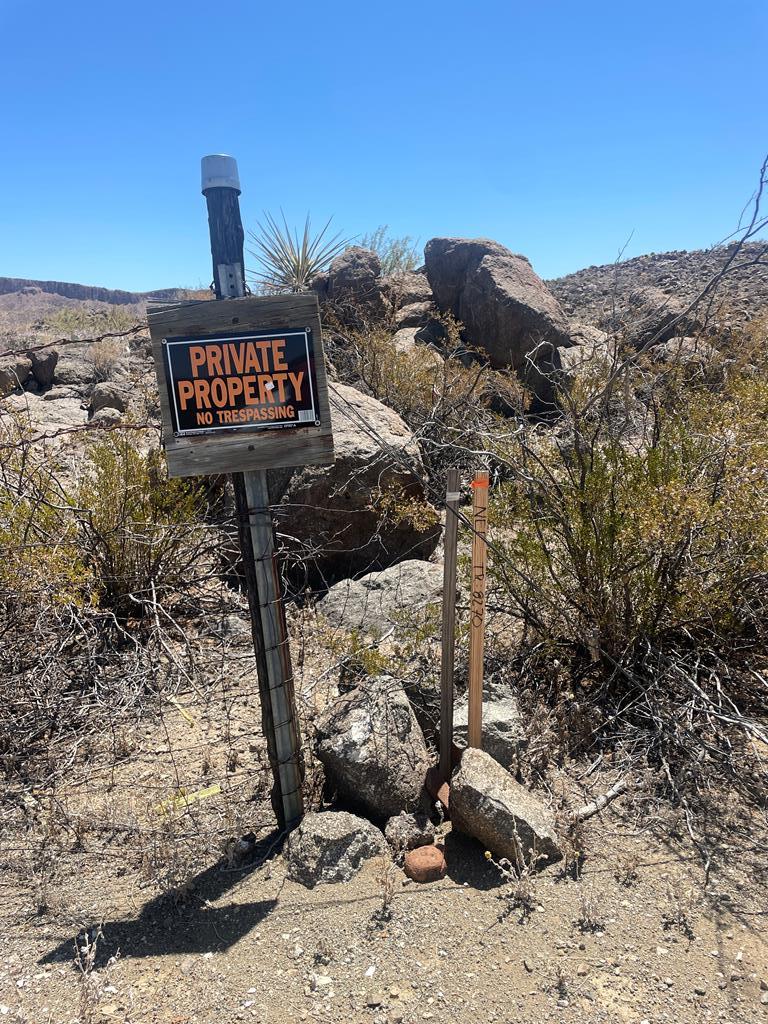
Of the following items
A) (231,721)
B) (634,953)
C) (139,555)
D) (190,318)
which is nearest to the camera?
(634,953)

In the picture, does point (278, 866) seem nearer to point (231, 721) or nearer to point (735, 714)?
point (231, 721)

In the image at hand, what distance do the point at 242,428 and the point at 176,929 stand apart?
1.87 m

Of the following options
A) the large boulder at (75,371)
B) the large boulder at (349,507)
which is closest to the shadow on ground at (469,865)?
the large boulder at (349,507)

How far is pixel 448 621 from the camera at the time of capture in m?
3.19

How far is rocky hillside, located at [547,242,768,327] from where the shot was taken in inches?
435

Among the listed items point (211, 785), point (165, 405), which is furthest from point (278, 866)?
point (165, 405)

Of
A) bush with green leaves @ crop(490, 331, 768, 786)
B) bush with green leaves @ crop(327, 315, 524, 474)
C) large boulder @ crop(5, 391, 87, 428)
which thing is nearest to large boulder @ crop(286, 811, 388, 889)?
bush with green leaves @ crop(490, 331, 768, 786)

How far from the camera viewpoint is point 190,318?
105 inches

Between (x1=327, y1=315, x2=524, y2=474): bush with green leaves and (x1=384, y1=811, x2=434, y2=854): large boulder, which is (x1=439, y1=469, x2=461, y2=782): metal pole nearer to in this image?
(x1=384, y1=811, x2=434, y2=854): large boulder

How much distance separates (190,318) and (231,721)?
230cm

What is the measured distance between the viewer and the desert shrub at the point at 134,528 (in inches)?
181

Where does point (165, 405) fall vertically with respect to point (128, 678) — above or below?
above

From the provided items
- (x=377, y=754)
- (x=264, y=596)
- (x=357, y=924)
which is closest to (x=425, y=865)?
(x=357, y=924)

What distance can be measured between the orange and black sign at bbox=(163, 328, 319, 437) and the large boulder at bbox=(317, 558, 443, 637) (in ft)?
6.77
